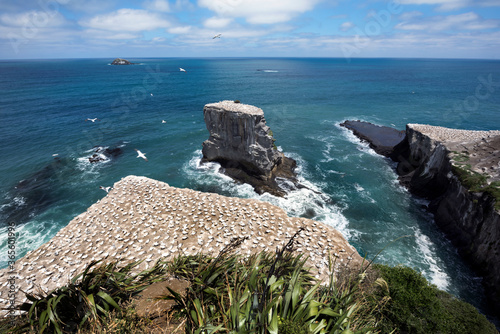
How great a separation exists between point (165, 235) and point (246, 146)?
16129 millimetres

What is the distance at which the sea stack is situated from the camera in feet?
90.0

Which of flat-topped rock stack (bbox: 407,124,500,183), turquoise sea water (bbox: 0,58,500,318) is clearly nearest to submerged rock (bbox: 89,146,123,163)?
turquoise sea water (bbox: 0,58,500,318)

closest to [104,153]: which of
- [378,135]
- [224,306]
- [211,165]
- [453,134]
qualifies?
[211,165]

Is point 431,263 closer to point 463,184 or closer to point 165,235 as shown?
point 463,184

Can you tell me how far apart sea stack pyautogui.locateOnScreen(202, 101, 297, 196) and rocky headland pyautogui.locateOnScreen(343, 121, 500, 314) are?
15.3 metres

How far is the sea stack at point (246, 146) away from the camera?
27422 millimetres

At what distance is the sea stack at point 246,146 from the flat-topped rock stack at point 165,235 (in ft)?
35.3

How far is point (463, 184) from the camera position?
21.1m

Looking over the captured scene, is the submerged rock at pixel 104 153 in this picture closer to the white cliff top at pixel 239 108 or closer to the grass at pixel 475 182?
the white cliff top at pixel 239 108

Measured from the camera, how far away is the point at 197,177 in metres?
30.1

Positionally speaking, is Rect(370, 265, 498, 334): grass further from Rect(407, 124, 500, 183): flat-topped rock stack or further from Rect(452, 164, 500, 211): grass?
Rect(407, 124, 500, 183): flat-topped rock stack

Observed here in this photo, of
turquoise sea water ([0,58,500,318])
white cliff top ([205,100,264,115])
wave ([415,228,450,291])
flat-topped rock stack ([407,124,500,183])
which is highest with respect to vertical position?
white cliff top ([205,100,264,115])

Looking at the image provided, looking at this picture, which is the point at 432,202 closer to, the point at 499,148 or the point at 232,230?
the point at 499,148

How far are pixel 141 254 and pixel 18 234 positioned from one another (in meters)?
16.3
